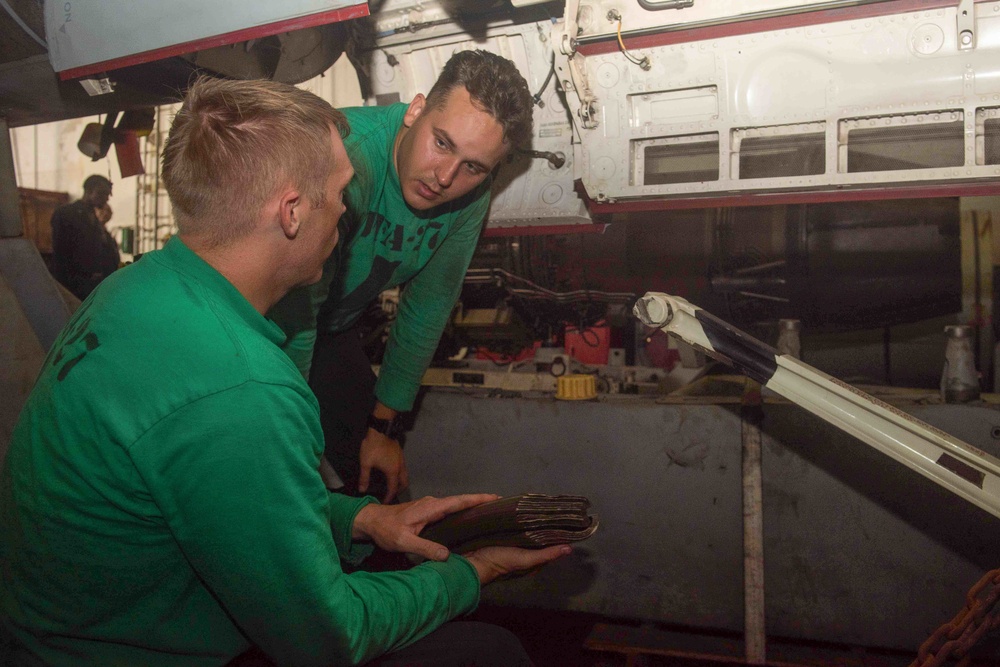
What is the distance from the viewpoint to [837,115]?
212cm

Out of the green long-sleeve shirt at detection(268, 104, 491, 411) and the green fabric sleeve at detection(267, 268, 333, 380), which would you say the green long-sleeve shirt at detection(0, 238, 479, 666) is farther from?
the green long-sleeve shirt at detection(268, 104, 491, 411)

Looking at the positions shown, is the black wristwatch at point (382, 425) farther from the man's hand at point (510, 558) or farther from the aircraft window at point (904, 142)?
the aircraft window at point (904, 142)

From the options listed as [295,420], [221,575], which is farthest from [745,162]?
[221,575]

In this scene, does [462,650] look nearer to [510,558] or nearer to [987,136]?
[510,558]

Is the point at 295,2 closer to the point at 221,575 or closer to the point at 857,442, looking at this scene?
the point at 221,575

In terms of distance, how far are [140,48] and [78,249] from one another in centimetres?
459

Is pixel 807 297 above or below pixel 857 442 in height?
above

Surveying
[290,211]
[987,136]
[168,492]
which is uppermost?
[987,136]

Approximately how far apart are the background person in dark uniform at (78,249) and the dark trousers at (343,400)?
4075 millimetres

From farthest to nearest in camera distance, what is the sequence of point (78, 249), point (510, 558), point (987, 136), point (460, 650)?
1. point (78, 249)
2. point (987, 136)
3. point (510, 558)
4. point (460, 650)

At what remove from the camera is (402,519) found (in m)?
1.58

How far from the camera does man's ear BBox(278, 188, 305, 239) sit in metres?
1.10

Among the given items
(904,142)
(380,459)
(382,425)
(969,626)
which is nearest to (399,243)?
(382,425)

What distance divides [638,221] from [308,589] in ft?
9.60
